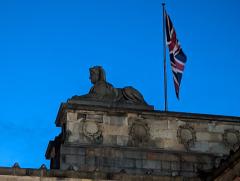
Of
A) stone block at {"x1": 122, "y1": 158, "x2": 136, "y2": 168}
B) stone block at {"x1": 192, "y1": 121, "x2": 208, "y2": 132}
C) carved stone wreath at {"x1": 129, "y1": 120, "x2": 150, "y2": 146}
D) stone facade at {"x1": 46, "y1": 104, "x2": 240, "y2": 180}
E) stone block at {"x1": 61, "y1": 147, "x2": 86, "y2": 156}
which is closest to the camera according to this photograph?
stone block at {"x1": 61, "y1": 147, "x2": 86, "y2": 156}

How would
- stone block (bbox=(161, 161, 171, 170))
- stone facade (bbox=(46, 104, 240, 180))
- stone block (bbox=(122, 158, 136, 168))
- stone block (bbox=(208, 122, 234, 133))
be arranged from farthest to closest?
stone block (bbox=(208, 122, 234, 133)) → stone block (bbox=(161, 161, 171, 170)) → stone block (bbox=(122, 158, 136, 168)) → stone facade (bbox=(46, 104, 240, 180))

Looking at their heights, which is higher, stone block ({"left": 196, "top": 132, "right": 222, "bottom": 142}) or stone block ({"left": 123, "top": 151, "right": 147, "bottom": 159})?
stone block ({"left": 196, "top": 132, "right": 222, "bottom": 142})

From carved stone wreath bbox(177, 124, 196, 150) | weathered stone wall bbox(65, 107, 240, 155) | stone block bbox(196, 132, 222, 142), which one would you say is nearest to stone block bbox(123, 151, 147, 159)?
weathered stone wall bbox(65, 107, 240, 155)

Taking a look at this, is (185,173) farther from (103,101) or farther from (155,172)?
(103,101)

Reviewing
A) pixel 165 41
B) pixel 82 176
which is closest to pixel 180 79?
pixel 165 41

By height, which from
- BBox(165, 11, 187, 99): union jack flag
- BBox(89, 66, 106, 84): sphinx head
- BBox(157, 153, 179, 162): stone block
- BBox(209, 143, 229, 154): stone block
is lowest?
BBox(157, 153, 179, 162): stone block

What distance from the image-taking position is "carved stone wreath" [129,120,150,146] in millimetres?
35656

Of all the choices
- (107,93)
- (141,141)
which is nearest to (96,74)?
(107,93)

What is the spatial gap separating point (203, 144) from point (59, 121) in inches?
287

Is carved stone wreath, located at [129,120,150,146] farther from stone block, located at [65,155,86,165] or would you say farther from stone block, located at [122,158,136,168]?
stone block, located at [65,155,86,165]

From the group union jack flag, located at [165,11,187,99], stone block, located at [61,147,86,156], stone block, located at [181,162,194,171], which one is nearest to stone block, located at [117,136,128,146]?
stone block, located at [61,147,86,156]

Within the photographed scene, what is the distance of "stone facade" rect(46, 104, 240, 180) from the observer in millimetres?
34531

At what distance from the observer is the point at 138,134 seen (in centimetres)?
3575

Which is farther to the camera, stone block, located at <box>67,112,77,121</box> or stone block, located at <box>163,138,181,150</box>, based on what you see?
stone block, located at <box>163,138,181,150</box>
